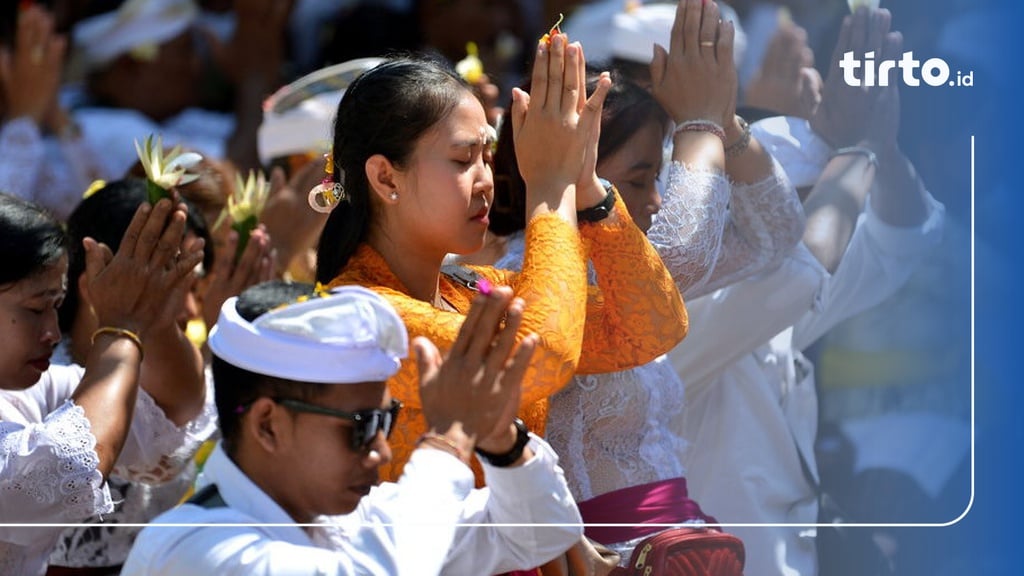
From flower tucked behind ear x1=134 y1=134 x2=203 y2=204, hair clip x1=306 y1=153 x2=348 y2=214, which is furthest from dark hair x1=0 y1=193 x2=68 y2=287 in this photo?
hair clip x1=306 y1=153 x2=348 y2=214

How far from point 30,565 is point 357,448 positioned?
2.85 ft

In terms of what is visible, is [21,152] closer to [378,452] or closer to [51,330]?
[51,330]

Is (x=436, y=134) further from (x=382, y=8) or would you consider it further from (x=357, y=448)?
(x=382, y=8)

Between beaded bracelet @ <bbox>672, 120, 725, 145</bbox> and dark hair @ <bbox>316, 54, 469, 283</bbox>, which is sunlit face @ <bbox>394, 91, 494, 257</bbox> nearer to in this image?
dark hair @ <bbox>316, 54, 469, 283</bbox>

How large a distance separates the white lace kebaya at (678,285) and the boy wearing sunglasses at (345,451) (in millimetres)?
448

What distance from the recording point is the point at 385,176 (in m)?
2.56

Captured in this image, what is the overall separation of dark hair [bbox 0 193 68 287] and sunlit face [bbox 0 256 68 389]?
15 millimetres

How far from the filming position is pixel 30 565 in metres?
2.79

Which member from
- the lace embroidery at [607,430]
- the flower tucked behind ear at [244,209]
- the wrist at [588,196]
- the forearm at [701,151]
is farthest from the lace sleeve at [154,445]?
the forearm at [701,151]

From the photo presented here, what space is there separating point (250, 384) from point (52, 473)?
501 mm

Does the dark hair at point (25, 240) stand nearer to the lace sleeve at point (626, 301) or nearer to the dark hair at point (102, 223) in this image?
the dark hair at point (102, 223)

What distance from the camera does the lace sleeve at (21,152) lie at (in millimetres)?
4621

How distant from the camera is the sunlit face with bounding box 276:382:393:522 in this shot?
219cm

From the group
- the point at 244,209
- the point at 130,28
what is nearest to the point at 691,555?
the point at 244,209
